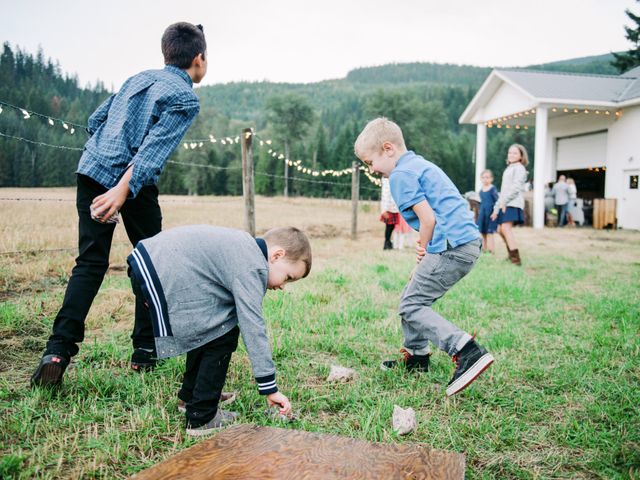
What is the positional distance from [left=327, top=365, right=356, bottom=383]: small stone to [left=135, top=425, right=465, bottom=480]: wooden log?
91cm

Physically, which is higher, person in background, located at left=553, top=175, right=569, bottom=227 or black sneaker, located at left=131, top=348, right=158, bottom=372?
person in background, located at left=553, top=175, right=569, bottom=227

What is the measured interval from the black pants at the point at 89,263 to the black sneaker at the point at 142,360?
0.04 metres

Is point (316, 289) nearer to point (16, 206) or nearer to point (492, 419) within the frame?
point (492, 419)

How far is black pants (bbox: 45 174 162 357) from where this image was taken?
261 cm

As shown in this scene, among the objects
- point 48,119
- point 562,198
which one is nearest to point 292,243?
point 48,119

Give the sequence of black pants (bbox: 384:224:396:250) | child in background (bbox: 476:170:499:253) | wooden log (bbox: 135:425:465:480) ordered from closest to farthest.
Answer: wooden log (bbox: 135:425:465:480)
child in background (bbox: 476:170:499:253)
black pants (bbox: 384:224:396:250)

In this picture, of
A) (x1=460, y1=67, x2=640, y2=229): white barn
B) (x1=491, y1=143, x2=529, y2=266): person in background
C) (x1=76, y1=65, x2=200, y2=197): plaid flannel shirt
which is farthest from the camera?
(x1=460, y1=67, x2=640, y2=229): white barn

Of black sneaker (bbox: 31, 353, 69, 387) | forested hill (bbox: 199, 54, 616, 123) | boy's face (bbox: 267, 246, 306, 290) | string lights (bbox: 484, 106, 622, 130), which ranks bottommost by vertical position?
black sneaker (bbox: 31, 353, 69, 387)

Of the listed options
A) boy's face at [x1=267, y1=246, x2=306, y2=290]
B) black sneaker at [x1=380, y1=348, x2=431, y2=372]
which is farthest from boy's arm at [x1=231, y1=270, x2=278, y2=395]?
black sneaker at [x1=380, y1=348, x2=431, y2=372]

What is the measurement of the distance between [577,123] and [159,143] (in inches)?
853

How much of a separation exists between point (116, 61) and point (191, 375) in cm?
1638

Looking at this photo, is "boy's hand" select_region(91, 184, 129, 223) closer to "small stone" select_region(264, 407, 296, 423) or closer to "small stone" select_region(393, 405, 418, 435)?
"small stone" select_region(264, 407, 296, 423)

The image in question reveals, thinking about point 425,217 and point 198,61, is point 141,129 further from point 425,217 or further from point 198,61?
point 425,217

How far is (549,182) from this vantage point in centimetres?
2170
